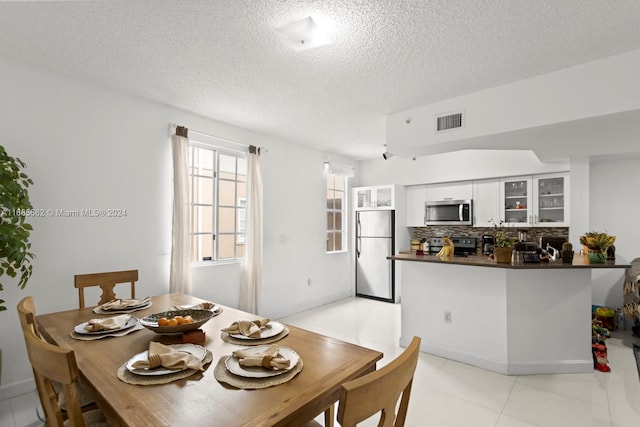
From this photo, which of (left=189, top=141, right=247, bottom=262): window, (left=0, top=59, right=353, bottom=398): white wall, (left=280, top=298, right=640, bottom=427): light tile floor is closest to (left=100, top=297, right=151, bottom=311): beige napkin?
(left=0, top=59, right=353, bottom=398): white wall

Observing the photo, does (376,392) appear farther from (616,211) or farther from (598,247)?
(616,211)

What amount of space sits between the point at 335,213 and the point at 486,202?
239 cm

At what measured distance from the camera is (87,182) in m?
2.86

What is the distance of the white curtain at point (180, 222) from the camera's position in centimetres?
336

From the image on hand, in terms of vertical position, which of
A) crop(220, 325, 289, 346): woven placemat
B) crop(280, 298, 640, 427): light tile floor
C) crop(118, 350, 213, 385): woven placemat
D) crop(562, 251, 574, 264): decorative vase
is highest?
crop(562, 251, 574, 264): decorative vase

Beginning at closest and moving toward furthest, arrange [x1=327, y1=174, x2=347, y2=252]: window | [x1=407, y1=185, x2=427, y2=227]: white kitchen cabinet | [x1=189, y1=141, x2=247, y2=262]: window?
[x1=189, y1=141, x2=247, y2=262]: window, [x1=407, y1=185, x2=427, y2=227]: white kitchen cabinet, [x1=327, y1=174, x2=347, y2=252]: window

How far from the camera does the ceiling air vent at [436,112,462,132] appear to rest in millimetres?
3162

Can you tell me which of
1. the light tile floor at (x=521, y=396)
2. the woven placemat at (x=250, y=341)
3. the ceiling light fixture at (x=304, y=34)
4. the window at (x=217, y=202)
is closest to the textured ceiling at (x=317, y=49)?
the ceiling light fixture at (x=304, y=34)

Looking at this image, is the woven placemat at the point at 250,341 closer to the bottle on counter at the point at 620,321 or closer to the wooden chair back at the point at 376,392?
the wooden chair back at the point at 376,392

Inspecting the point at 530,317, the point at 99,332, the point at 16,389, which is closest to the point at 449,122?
the point at 530,317

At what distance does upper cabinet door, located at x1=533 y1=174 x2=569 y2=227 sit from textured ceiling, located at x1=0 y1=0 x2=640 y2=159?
7.33ft

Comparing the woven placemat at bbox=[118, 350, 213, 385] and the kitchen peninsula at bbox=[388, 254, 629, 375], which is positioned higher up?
the woven placemat at bbox=[118, 350, 213, 385]

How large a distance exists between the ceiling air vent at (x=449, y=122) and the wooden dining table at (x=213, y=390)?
2.50 m

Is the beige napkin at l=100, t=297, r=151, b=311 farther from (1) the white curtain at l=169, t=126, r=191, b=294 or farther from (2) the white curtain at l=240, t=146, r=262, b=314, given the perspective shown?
(2) the white curtain at l=240, t=146, r=262, b=314
